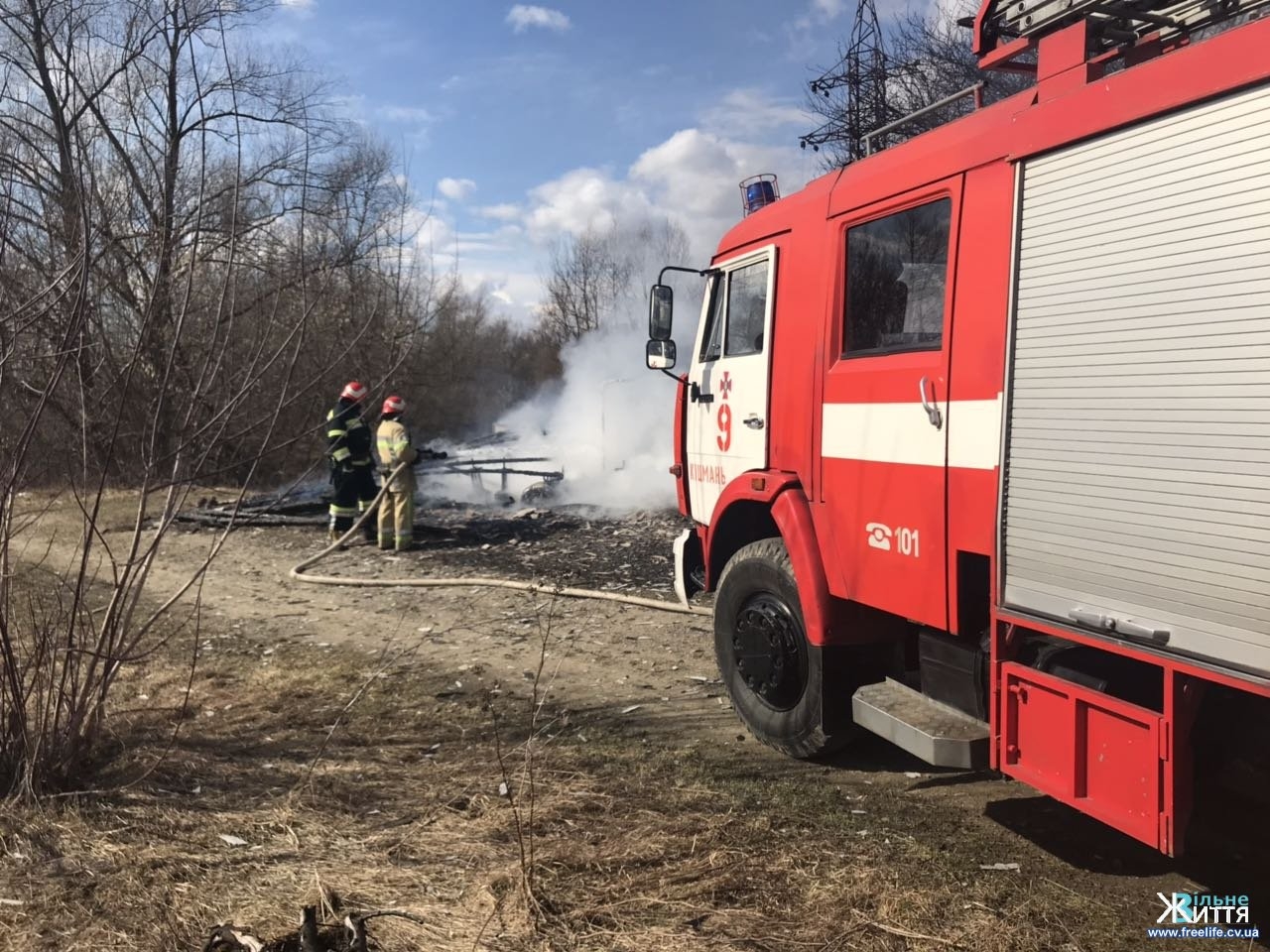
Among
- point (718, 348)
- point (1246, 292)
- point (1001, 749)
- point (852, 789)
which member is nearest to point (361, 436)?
point (718, 348)

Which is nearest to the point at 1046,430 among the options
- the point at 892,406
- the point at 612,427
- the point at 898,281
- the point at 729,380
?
the point at 892,406

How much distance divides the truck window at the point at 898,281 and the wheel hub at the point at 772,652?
1372mm

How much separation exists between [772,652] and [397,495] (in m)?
7.03

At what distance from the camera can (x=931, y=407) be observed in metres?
3.46

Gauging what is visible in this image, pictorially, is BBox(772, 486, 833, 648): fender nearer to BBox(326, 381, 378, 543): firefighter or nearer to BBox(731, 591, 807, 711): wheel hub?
BBox(731, 591, 807, 711): wheel hub

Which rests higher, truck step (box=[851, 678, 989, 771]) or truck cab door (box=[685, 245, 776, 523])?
truck cab door (box=[685, 245, 776, 523])

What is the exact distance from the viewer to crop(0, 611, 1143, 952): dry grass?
286cm

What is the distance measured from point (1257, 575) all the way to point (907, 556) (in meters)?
1.37

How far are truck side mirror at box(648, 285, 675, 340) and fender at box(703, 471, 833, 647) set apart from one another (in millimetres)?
1272

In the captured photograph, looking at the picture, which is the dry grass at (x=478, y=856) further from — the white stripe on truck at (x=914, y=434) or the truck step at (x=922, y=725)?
the white stripe on truck at (x=914, y=434)

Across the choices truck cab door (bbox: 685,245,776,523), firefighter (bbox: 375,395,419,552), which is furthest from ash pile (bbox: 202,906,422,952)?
firefighter (bbox: 375,395,419,552)

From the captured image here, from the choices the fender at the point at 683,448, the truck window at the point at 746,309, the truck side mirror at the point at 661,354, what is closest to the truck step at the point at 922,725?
the truck window at the point at 746,309

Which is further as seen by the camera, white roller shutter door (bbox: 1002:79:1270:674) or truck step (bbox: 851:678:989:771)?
→ truck step (bbox: 851:678:989:771)

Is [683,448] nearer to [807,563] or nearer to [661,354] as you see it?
[661,354]
